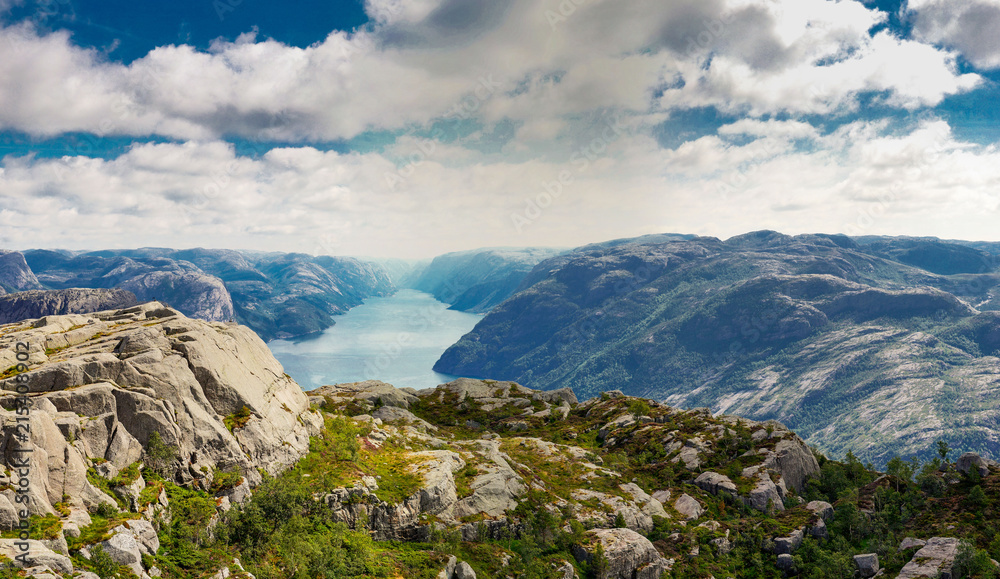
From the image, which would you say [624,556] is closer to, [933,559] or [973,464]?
[933,559]

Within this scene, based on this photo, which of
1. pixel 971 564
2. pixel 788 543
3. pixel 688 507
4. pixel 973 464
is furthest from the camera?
pixel 973 464

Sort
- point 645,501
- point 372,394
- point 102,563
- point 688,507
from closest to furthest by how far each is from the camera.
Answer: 1. point 102,563
2. point 645,501
3. point 688,507
4. point 372,394

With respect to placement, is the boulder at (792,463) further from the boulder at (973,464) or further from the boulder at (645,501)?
the boulder at (645,501)

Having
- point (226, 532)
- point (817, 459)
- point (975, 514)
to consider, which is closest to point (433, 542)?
point (226, 532)

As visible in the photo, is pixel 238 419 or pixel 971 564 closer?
pixel 238 419

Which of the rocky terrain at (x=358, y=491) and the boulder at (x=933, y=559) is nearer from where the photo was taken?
the rocky terrain at (x=358, y=491)

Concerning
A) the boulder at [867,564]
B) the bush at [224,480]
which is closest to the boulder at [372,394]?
the bush at [224,480]

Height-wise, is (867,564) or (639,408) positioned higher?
(639,408)

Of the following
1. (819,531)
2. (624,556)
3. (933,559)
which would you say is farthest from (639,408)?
(624,556)
